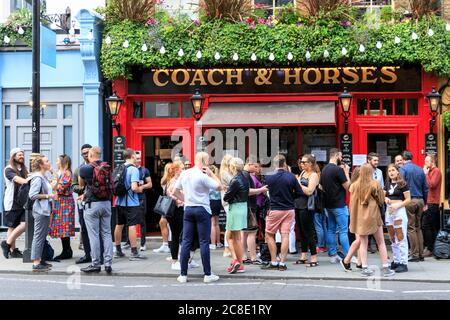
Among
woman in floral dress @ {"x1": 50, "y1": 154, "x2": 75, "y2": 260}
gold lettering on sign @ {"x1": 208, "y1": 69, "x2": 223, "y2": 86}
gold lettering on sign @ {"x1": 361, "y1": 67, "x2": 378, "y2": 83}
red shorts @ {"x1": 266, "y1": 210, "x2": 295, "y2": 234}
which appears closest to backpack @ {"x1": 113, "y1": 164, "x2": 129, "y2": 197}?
woman in floral dress @ {"x1": 50, "y1": 154, "x2": 75, "y2": 260}

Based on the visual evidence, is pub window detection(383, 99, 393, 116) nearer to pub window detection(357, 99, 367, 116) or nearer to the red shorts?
pub window detection(357, 99, 367, 116)

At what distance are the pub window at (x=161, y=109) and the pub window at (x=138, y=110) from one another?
11cm

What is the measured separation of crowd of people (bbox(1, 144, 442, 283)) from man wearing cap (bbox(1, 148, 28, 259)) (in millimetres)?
18

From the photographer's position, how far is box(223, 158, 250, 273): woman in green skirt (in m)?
10.6

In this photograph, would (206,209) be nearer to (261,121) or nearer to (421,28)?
(261,121)

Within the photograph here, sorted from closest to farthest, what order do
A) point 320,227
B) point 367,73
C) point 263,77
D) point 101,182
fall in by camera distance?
point 101,182, point 320,227, point 367,73, point 263,77

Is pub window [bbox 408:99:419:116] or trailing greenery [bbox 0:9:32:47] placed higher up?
trailing greenery [bbox 0:9:32:47]

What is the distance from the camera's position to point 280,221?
10.9 meters

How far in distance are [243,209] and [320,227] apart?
2.36 m

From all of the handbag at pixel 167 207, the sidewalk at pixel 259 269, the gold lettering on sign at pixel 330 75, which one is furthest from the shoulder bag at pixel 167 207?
the gold lettering on sign at pixel 330 75

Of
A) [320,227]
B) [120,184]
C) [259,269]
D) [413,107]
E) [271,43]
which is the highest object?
[271,43]

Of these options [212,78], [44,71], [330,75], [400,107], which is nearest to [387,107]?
[400,107]

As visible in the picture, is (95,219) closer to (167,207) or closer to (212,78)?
(167,207)

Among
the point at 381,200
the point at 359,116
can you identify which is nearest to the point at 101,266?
the point at 381,200
